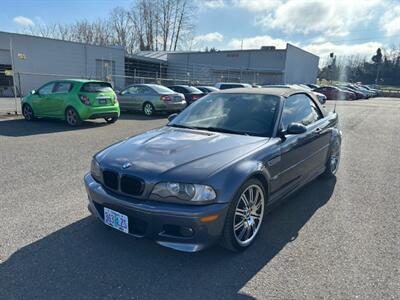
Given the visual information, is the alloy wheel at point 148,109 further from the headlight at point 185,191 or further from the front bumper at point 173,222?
the headlight at point 185,191

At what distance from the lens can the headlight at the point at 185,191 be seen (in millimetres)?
2621

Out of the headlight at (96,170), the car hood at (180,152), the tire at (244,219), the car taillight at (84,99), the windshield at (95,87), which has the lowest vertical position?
the tire at (244,219)

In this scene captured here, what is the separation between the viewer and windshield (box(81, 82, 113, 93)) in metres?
10.2

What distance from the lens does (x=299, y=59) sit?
43.8 m

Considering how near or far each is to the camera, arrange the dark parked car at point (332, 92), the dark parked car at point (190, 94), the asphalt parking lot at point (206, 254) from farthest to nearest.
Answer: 1. the dark parked car at point (332, 92)
2. the dark parked car at point (190, 94)
3. the asphalt parking lot at point (206, 254)

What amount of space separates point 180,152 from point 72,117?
8230 millimetres

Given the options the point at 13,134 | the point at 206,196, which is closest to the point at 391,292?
the point at 206,196

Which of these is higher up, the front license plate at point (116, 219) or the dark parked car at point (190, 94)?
the dark parked car at point (190, 94)

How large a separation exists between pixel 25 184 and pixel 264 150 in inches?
145

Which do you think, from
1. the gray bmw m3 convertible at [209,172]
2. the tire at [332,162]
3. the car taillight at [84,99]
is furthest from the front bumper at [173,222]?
the car taillight at [84,99]

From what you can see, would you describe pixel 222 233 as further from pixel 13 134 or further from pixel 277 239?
pixel 13 134

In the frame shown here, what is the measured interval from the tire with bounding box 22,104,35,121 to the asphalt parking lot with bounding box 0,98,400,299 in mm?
6773

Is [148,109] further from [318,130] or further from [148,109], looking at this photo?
[318,130]

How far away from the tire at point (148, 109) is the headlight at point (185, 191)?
36.5ft
